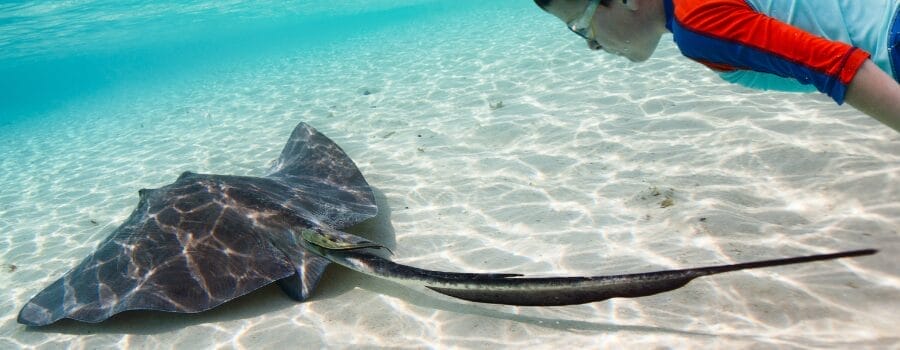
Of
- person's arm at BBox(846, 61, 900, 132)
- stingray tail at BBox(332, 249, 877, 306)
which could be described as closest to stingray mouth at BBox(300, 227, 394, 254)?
stingray tail at BBox(332, 249, 877, 306)

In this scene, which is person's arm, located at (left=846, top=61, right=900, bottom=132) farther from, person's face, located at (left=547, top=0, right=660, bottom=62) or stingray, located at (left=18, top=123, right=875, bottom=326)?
stingray, located at (left=18, top=123, right=875, bottom=326)

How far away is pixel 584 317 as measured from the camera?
9.35ft

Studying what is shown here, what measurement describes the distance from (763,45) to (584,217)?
8.97 feet

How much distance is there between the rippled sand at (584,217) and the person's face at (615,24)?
5.23 feet

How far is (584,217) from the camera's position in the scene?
4.22m

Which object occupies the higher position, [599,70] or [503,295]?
[503,295]

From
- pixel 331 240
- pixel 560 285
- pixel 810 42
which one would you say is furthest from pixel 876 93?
pixel 331 240

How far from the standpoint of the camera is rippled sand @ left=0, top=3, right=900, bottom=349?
2.76m

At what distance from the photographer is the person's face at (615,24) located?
212cm

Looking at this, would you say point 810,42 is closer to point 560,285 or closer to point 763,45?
point 763,45

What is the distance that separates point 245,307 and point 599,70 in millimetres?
8254

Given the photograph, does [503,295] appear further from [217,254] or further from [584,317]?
[217,254]

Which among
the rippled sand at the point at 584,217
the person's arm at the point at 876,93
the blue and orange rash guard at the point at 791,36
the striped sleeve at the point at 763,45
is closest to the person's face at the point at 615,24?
the blue and orange rash guard at the point at 791,36

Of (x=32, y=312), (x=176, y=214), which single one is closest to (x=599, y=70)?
(x=176, y=214)
